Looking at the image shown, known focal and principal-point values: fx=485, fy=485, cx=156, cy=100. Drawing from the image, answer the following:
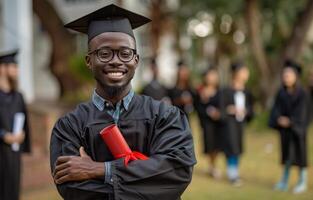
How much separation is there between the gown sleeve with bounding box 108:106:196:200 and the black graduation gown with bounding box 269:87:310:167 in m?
4.73

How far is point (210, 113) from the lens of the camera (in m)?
8.02

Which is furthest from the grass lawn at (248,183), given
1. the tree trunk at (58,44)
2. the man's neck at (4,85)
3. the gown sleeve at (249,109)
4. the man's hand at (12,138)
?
the tree trunk at (58,44)

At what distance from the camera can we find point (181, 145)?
2430 millimetres

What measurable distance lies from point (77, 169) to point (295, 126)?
514 centimetres

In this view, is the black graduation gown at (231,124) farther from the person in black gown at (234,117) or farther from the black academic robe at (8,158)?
the black academic robe at (8,158)

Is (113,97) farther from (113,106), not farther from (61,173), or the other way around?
(61,173)

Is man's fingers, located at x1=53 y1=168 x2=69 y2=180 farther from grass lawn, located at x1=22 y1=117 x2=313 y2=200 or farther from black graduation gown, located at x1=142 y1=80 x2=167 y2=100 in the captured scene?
black graduation gown, located at x1=142 y1=80 x2=167 y2=100

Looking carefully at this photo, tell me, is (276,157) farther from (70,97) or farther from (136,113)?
(136,113)

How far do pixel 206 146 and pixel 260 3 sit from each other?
392 inches

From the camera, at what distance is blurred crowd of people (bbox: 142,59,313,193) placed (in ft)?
22.6

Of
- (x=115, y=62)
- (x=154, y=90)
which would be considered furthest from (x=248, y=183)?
(x=115, y=62)

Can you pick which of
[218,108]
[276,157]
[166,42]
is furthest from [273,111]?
[166,42]

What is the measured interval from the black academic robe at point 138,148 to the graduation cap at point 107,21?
1.21 ft

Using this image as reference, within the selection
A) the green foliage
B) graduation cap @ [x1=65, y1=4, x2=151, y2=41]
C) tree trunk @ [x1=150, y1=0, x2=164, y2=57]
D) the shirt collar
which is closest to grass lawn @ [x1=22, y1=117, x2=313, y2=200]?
the green foliage
